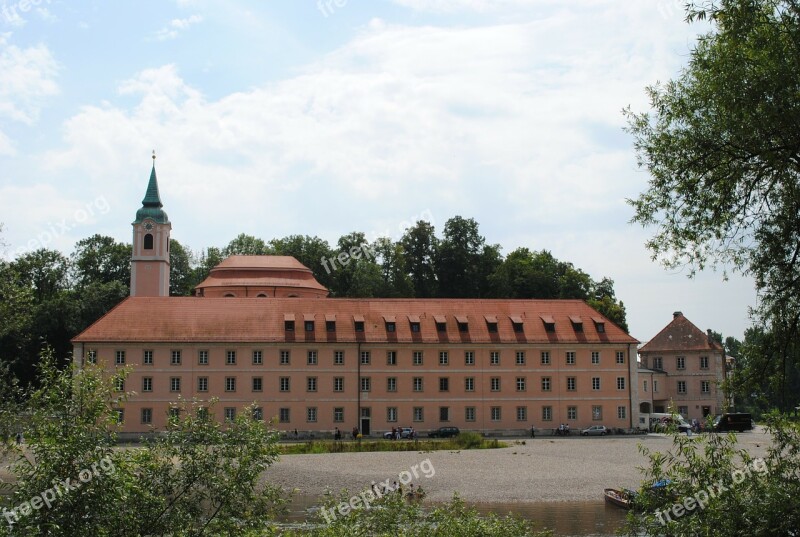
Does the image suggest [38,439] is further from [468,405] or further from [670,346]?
[670,346]

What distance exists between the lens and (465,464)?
48562mm

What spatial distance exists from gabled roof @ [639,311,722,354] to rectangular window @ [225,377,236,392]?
1506 inches

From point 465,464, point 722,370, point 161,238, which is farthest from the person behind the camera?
point 161,238

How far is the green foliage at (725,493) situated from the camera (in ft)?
49.8

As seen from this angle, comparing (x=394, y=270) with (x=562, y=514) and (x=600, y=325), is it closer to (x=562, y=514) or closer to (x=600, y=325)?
(x=600, y=325)

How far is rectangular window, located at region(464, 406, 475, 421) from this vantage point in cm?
6856

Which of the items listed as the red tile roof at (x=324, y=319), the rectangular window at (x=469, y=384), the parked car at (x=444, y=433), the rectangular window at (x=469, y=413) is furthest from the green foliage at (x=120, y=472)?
Answer: the rectangular window at (x=469, y=384)

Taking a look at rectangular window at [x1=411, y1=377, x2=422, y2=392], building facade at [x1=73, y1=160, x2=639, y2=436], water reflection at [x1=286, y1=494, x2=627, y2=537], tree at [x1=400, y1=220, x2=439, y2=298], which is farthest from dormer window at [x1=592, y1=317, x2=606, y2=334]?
tree at [x1=400, y1=220, x2=439, y2=298]

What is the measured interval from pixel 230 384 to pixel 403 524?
160 feet

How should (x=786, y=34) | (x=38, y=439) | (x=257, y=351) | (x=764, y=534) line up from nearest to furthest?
(x=764, y=534), (x=38, y=439), (x=786, y=34), (x=257, y=351)

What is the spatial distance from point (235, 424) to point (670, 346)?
234ft

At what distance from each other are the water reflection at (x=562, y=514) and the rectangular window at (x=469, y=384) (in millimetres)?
30254

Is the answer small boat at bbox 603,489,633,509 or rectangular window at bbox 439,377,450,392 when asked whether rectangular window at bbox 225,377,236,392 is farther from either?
small boat at bbox 603,489,633,509

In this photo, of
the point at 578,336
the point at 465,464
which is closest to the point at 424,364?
the point at 578,336
